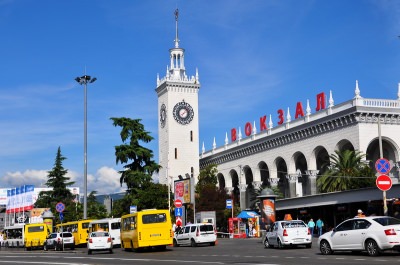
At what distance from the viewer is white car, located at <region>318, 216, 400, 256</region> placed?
20.8 metres

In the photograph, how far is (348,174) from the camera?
177 feet

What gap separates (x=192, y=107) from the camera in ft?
299

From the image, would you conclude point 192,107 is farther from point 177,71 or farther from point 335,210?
point 335,210

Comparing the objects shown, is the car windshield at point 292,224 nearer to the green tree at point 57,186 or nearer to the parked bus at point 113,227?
the parked bus at point 113,227

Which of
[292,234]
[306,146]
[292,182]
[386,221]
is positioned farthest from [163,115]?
[386,221]

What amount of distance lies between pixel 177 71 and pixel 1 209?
112 meters

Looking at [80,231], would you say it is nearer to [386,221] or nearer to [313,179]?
[313,179]

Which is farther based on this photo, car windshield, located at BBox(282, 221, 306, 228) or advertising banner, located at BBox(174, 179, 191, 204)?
advertising banner, located at BBox(174, 179, 191, 204)

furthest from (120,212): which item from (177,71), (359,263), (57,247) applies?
(359,263)

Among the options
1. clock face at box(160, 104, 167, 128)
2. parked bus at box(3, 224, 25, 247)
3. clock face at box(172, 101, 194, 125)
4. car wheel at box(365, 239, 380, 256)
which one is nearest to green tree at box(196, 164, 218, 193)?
clock face at box(172, 101, 194, 125)

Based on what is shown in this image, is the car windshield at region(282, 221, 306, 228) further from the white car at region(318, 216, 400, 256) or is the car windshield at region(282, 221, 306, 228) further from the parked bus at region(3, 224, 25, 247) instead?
the parked bus at region(3, 224, 25, 247)

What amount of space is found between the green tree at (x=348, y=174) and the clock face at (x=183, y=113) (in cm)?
3718

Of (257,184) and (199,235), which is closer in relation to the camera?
(199,235)

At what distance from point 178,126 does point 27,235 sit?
130 feet
